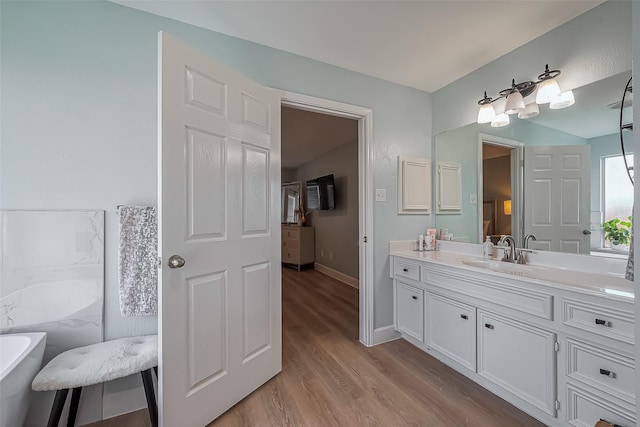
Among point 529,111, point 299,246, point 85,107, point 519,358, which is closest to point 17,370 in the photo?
point 85,107

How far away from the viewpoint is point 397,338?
237 centimetres

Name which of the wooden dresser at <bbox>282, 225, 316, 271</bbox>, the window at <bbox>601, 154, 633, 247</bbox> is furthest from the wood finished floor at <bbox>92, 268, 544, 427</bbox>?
the wooden dresser at <bbox>282, 225, 316, 271</bbox>

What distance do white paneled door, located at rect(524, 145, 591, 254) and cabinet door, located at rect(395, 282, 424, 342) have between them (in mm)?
926

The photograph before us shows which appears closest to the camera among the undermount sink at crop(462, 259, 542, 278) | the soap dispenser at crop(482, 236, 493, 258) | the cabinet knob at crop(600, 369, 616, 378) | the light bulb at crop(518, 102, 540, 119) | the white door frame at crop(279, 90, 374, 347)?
the cabinet knob at crop(600, 369, 616, 378)

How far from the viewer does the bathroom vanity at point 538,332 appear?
1093mm

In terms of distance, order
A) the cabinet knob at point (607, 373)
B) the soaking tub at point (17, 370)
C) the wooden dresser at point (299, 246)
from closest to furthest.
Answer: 1. the soaking tub at point (17, 370)
2. the cabinet knob at point (607, 373)
3. the wooden dresser at point (299, 246)

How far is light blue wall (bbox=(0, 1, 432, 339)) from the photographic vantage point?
1.27 m

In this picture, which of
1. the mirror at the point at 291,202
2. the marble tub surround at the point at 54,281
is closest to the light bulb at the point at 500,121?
the marble tub surround at the point at 54,281

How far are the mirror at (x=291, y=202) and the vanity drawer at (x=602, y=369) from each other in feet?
16.5

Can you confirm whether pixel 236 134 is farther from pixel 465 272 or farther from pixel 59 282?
pixel 465 272

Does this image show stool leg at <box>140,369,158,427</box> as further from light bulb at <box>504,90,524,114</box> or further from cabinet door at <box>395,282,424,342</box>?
light bulb at <box>504,90,524,114</box>

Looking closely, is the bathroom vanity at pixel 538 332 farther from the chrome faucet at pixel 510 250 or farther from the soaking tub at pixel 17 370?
the soaking tub at pixel 17 370

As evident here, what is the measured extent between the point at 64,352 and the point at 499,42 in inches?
130

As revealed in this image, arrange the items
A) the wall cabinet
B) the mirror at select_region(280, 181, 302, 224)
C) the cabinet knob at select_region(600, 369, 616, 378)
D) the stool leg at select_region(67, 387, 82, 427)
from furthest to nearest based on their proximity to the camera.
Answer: the mirror at select_region(280, 181, 302, 224) < the wall cabinet < the stool leg at select_region(67, 387, 82, 427) < the cabinet knob at select_region(600, 369, 616, 378)
